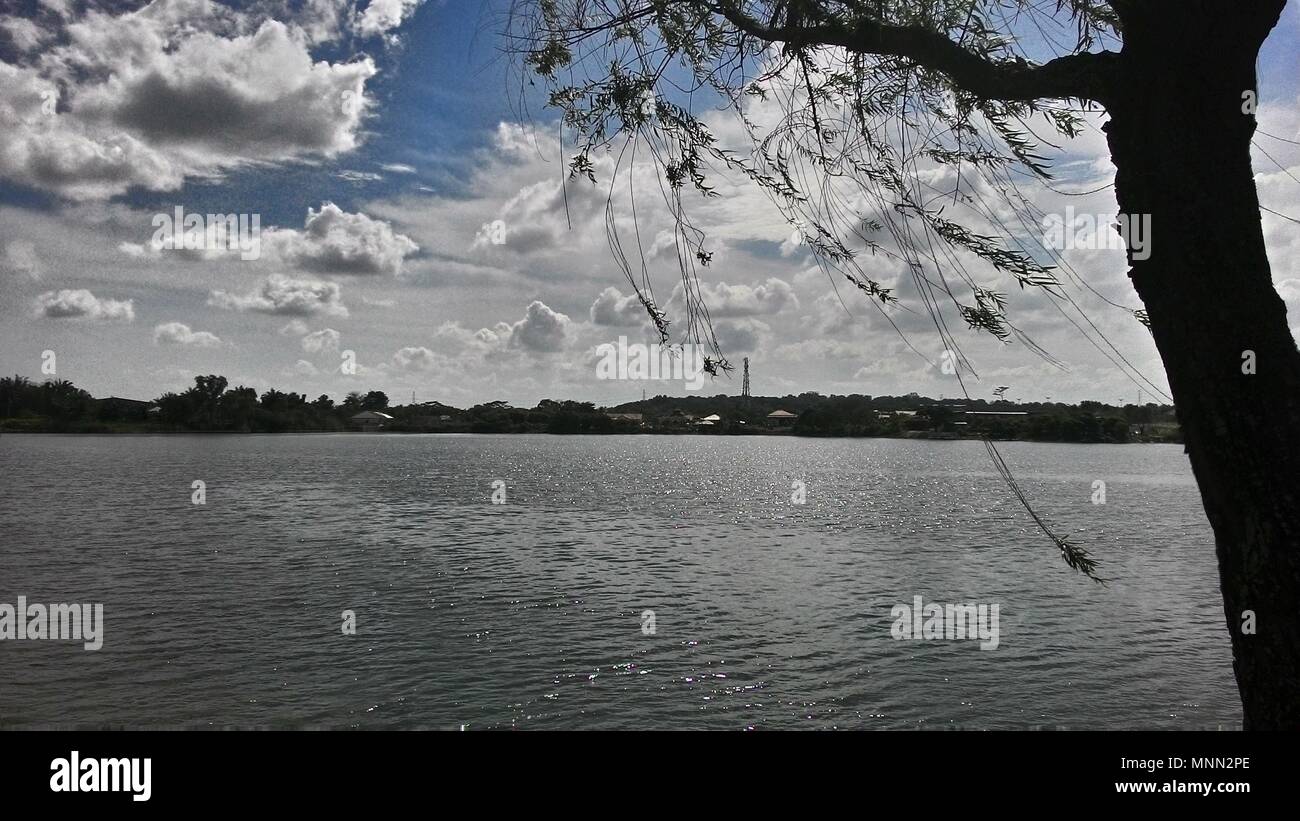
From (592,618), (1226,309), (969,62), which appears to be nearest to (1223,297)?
(1226,309)

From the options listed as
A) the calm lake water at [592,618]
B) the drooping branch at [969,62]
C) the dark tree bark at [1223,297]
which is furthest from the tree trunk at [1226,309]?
the calm lake water at [592,618]

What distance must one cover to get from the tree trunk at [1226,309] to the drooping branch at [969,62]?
0.24 meters

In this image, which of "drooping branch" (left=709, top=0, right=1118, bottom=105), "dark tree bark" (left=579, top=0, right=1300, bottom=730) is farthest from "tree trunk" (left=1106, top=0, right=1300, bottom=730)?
"drooping branch" (left=709, top=0, right=1118, bottom=105)

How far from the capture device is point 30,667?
19.8 metres

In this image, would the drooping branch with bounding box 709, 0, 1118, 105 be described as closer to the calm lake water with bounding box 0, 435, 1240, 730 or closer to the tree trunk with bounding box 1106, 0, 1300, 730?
the tree trunk with bounding box 1106, 0, 1300, 730

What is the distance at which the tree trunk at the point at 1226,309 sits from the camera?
350cm

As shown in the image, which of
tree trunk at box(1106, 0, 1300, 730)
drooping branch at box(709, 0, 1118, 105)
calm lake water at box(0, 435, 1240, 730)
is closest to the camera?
tree trunk at box(1106, 0, 1300, 730)

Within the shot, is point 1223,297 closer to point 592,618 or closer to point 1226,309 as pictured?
point 1226,309

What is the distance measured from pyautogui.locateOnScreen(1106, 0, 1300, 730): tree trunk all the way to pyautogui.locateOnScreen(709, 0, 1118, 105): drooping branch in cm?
24

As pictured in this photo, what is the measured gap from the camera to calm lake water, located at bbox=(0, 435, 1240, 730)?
686 inches
